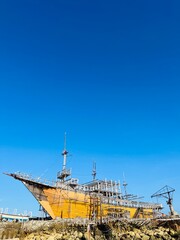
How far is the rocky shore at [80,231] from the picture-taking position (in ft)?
84.3

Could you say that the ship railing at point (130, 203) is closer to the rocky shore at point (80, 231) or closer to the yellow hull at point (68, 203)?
the yellow hull at point (68, 203)

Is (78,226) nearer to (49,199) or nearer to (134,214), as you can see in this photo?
(49,199)

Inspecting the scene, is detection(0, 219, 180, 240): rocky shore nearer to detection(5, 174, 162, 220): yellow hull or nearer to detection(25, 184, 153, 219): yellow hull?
detection(5, 174, 162, 220): yellow hull

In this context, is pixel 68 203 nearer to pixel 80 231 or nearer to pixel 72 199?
pixel 72 199

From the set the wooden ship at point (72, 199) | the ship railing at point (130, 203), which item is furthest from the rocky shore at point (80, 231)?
the ship railing at point (130, 203)

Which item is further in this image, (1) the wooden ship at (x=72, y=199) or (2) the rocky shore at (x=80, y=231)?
(1) the wooden ship at (x=72, y=199)

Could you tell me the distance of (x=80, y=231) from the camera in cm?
2942

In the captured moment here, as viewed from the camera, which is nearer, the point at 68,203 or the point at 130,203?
the point at 68,203

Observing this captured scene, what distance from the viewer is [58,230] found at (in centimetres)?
2853

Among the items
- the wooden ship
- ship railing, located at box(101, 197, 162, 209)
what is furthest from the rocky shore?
ship railing, located at box(101, 197, 162, 209)

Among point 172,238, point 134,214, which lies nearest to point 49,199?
point 172,238

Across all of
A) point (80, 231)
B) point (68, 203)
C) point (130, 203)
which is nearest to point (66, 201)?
point (68, 203)

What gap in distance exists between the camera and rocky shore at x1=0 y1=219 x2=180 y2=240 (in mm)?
25688

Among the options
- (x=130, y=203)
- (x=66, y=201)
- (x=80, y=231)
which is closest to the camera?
(x=80, y=231)
